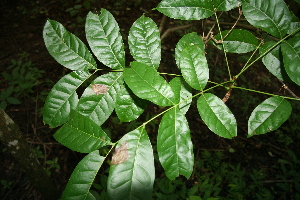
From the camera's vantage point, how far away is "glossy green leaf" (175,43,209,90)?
1038mm

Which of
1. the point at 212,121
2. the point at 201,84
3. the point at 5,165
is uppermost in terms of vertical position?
the point at 201,84

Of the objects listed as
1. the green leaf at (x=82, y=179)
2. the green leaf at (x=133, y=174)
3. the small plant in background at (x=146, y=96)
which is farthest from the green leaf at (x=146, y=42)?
the green leaf at (x=82, y=179)

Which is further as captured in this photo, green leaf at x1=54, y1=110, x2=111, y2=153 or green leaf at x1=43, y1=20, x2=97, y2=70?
green leaf at x1=43, y1=20, x2=97, y2=70

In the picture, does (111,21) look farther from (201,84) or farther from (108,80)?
(201,84)

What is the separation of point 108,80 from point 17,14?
184 inches

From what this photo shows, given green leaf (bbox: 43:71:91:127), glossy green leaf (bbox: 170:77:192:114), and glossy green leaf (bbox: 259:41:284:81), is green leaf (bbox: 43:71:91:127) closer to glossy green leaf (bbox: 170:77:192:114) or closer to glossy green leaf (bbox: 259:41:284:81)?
glossy green leaf (bbox: 170:77:192:114)

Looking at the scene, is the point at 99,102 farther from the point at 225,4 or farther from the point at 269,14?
the point at 269,14

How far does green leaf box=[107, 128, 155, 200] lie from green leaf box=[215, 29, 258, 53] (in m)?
0.75

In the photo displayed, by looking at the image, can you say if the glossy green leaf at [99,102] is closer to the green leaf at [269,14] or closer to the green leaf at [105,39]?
the green leaf at [105,39]

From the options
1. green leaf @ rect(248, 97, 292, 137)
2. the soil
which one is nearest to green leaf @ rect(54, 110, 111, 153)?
green leaf @ rect(248, 97, 292, 137)

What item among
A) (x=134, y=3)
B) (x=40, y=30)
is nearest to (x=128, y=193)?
(x=40, y=30)

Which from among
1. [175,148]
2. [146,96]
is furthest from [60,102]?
[175,148]

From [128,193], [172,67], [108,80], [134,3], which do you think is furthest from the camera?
[134,3]

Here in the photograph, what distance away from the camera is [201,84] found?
1.05 metres
